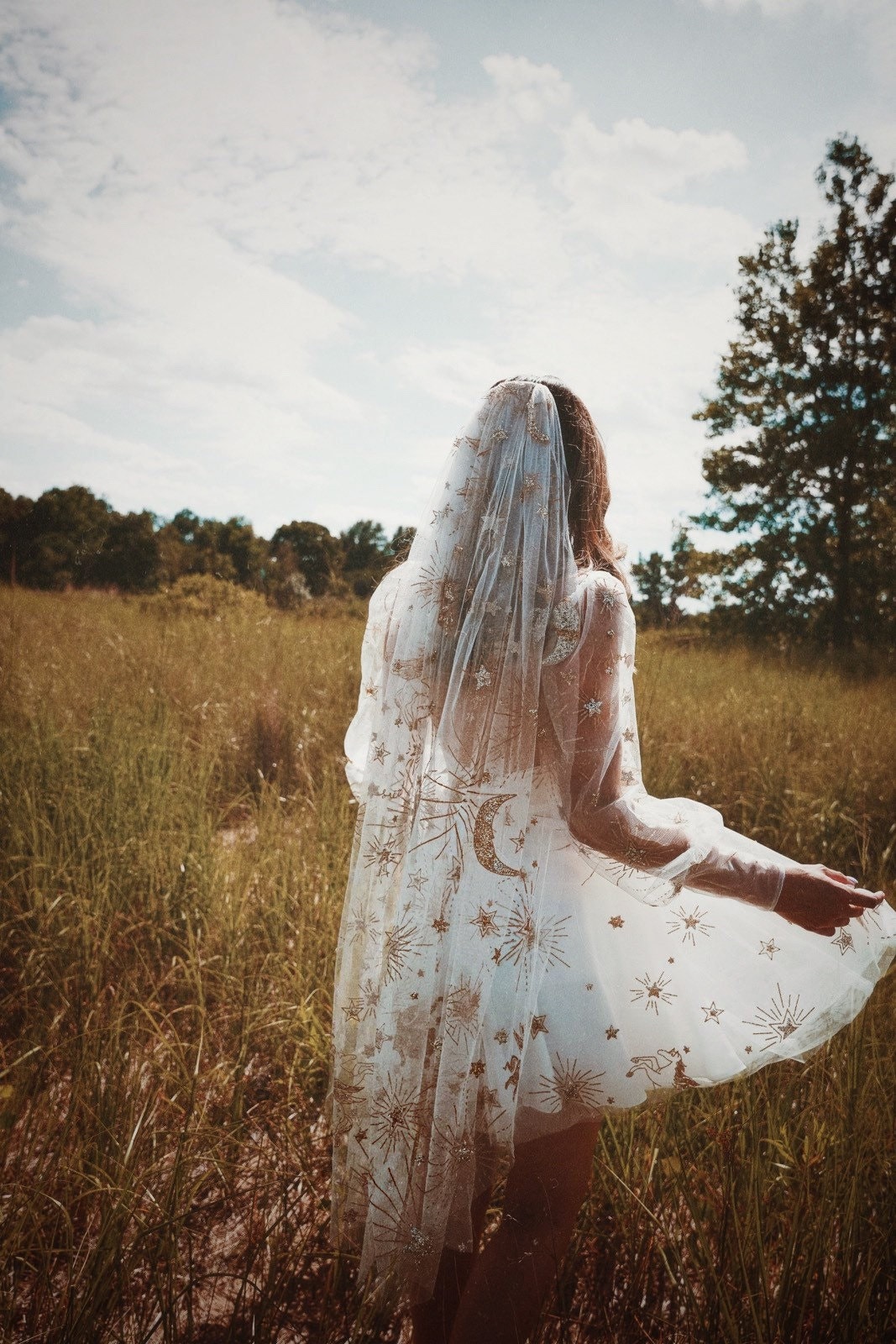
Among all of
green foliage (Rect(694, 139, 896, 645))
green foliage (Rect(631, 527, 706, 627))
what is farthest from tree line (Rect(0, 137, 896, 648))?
green foliage (Rect(631, 527, 706, 627))

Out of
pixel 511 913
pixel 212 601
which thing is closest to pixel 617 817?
pixel 511 913

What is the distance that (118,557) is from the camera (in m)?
9.69

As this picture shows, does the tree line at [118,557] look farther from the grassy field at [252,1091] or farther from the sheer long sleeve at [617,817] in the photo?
the sheer long sleeve at [617,817]

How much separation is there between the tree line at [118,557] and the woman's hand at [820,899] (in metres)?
3.78

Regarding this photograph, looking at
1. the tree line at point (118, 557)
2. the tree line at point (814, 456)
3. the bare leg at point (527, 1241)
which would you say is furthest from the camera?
the tree line at point (814, 456)

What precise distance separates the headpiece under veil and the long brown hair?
9 cm

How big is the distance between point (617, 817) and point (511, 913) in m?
0.27

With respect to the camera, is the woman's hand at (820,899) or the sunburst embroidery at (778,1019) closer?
the woman's hand at (820,899)

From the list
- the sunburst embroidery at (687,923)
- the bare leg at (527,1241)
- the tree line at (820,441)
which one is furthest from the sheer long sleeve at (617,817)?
the tree line at (820,441)

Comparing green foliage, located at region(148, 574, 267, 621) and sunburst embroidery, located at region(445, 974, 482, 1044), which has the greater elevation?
green foliage, located at region(148, 574, 267, 621)

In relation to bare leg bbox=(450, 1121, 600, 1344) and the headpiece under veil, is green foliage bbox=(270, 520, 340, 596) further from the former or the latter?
bare leg bbox=(450, 1121, 600, 1344)

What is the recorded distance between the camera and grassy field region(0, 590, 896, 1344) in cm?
124

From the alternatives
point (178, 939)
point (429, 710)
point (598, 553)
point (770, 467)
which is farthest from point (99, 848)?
point (770, 467)

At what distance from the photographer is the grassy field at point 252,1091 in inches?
48.7
